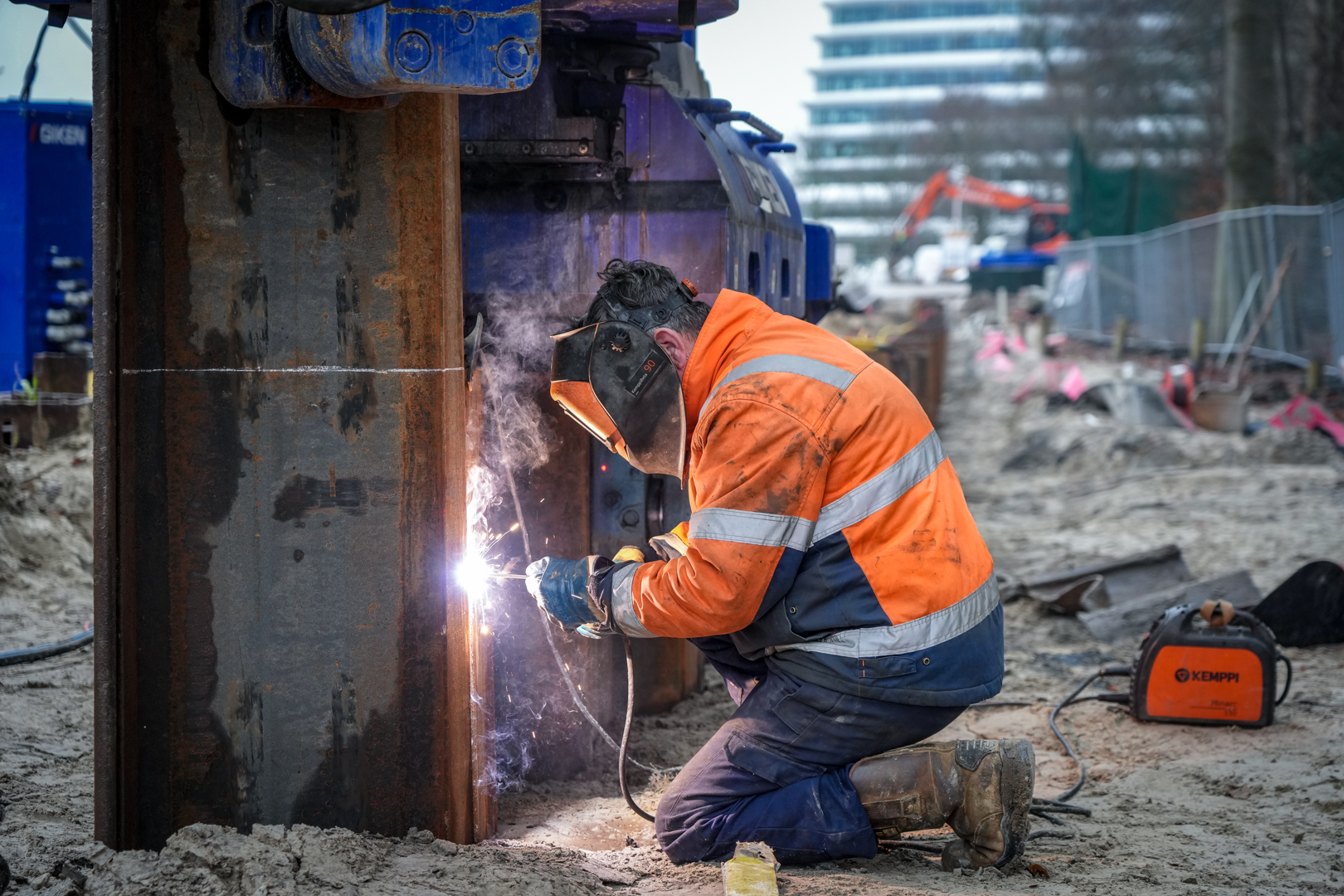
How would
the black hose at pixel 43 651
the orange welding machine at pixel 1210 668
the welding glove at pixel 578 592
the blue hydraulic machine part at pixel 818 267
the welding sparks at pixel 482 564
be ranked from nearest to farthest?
the welding glove at pixel 578 592, the welding sparks at pixel 482 564, the orange welding machine at pixel 1210 668, the black hose at pixel 43 651, the blue hydraulic machine part at pixel 818 267

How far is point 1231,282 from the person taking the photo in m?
15.1

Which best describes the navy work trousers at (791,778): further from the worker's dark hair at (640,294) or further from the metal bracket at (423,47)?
the metal bracket at (423,47)

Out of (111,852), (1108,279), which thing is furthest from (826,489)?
(1108,279)

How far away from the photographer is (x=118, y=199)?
8.32ft

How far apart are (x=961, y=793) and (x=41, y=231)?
7.67 m

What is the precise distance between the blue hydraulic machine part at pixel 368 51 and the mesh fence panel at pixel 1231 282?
39.8ft

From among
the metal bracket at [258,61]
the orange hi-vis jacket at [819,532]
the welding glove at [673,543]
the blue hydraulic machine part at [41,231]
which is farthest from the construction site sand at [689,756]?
the metal bracket at [258,61]

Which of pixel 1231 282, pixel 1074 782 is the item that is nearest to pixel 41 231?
pixel 1074 782

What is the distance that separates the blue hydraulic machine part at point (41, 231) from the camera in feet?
26.3

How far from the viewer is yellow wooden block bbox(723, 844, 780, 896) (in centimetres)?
263

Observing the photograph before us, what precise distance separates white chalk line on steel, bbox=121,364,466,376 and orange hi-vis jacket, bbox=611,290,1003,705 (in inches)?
26.7

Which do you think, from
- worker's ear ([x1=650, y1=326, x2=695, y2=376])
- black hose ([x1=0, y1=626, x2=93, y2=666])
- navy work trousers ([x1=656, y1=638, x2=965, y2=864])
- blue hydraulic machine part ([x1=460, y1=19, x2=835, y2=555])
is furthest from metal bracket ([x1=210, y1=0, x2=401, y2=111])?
black hose ([x1=0, y1=626, x2=93, y2=666])

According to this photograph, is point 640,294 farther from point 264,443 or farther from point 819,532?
point 264,443

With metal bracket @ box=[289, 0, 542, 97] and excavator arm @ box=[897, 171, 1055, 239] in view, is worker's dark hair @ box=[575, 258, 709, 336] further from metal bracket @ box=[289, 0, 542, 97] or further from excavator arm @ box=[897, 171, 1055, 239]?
excavator arm @ box=[897, 171, 1055, 239]
